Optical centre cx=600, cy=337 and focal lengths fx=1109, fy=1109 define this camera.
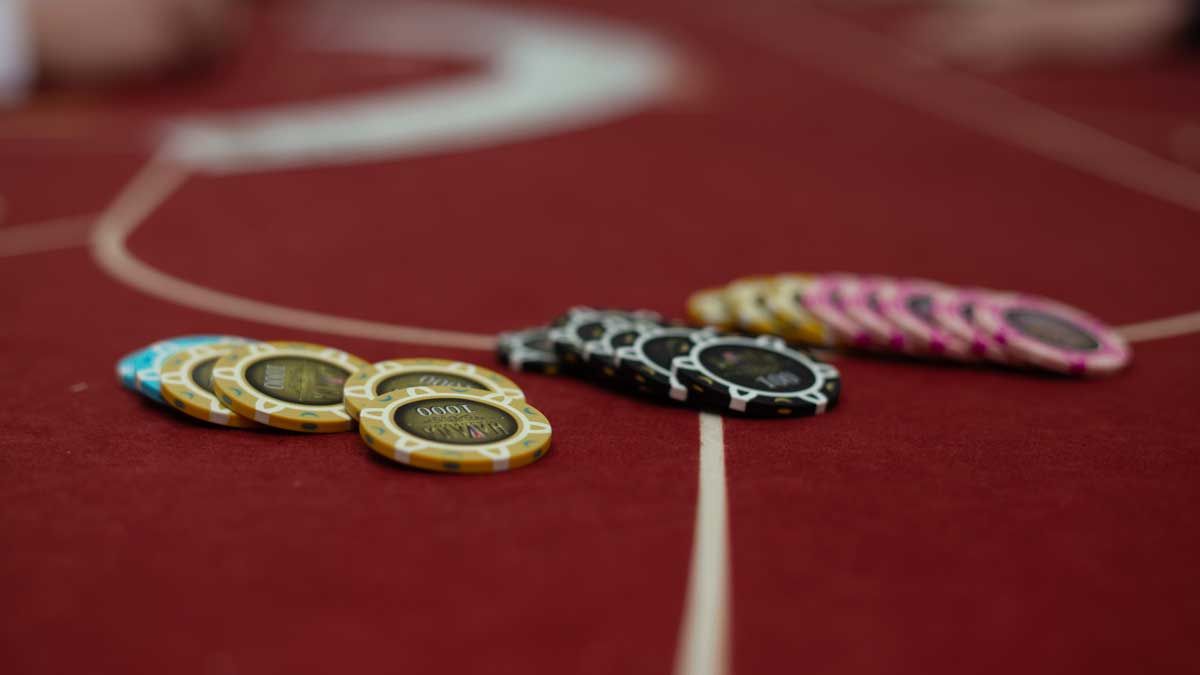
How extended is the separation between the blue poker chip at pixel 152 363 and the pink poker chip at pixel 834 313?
1.47 metres

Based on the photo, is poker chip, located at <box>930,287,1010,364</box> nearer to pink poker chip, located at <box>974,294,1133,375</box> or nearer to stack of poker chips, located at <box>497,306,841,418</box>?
pink poker chip, located at <box>974,294,1133,375</box>

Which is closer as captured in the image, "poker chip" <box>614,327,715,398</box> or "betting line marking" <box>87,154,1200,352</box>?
"poker chip" <box>614,327,715,398</box>

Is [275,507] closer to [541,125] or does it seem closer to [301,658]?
[301,658]

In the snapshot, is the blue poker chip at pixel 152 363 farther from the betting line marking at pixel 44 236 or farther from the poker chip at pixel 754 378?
the betting line marking at pixel 44 236

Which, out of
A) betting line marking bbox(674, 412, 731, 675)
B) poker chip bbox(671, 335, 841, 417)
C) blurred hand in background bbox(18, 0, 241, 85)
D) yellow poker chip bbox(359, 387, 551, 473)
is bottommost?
betting line marking bbox(674, 412, 731, 675)

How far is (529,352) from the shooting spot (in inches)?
108

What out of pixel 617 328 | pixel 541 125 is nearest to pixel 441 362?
pixel 617 328

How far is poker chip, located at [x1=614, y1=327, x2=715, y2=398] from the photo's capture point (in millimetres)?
2473

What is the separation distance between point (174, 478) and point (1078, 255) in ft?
10.9

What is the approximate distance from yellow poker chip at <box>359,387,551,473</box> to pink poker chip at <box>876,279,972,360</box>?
42.8 inches

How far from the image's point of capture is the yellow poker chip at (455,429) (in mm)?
2123

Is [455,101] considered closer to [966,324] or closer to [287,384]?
[966,324]

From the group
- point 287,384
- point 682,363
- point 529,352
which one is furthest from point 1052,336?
point 287,384

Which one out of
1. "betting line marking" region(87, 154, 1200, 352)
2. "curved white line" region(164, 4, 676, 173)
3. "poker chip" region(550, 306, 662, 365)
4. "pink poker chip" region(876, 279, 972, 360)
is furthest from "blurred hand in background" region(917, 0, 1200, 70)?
"poker chip" region(550, 306, 662, 365)
